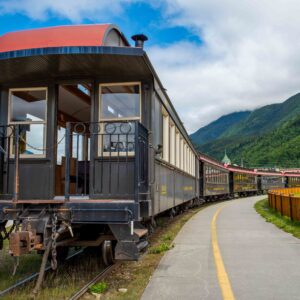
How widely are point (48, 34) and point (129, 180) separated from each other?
9.53ft

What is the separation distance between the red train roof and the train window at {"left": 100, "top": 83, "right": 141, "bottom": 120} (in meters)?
0.78

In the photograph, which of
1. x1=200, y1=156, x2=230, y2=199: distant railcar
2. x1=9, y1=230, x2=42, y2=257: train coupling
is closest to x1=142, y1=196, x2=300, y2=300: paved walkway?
x1=9, y1=230, x2=42, y2=257: train coupling

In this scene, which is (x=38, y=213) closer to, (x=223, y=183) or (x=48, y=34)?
(x=48, y=34)

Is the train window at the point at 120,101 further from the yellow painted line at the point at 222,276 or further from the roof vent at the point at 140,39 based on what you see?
the yellow painted line at the point at 222,276

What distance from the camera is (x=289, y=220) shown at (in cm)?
1461

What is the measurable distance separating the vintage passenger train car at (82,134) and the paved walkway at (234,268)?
2.50ft

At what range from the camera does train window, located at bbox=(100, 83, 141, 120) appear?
23.6 feet

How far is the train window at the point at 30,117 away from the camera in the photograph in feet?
23.8

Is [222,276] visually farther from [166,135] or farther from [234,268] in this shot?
[166,135]

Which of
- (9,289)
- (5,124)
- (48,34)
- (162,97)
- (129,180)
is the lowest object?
(9,289)

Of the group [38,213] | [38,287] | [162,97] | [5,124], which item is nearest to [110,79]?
[162,97]

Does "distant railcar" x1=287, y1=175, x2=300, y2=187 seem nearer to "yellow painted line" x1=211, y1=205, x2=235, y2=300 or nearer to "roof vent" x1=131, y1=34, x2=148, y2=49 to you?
"yellow painted line" x1=211, y1=205, x2=235, y2=300

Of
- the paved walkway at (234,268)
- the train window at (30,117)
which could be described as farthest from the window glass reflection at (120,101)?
the paved walkway at (234,268)

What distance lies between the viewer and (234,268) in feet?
23.2
